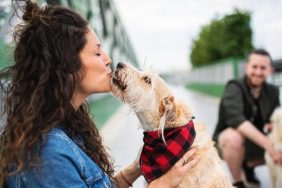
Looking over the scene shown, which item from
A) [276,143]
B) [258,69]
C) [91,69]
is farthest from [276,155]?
[91,69]

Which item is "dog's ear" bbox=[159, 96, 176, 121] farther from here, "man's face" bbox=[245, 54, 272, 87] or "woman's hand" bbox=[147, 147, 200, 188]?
"man's face" bbox=[245, 54, 272, 87]

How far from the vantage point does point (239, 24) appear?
20.0m

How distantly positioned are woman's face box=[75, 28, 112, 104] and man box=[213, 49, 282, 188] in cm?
263

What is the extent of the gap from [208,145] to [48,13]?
1.20 metres

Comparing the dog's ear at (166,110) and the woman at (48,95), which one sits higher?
the woman at (48,95)

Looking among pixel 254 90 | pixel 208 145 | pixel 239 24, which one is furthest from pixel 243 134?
pixel 239 24

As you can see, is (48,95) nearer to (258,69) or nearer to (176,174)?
(176,174)

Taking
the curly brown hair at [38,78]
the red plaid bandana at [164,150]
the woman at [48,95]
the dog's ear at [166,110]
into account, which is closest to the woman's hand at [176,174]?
the red plaid bandana at [164,150]

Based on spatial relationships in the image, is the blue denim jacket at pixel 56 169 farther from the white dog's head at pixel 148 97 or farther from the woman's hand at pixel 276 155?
the woman's hand at pixel 276 155

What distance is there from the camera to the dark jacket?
14.5 feet

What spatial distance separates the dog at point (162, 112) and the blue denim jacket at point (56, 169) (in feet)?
2.43

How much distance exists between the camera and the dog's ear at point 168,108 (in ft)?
7.75

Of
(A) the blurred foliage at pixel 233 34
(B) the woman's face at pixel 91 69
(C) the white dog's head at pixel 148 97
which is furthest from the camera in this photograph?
(A) the blurred foliage at pixel 233 34

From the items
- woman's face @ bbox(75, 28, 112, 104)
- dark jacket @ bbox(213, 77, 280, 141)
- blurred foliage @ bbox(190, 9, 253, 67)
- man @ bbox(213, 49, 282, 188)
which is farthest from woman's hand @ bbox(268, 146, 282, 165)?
blurred foliage @ bbox(190, 9, 253, 67)
